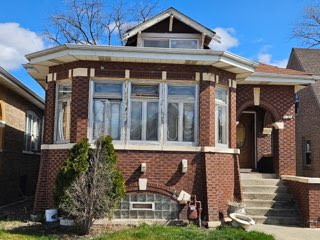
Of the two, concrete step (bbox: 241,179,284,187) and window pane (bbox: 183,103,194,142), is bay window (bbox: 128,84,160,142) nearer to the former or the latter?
window pane (bbox: 183,103,194,142)

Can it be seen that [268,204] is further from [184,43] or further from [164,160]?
[184,43]

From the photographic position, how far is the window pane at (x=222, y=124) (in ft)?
39.5

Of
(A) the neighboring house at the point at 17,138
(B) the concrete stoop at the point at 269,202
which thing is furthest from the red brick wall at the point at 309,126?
(A) the neighboring house at the point at 17,138

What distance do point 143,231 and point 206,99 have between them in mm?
4013

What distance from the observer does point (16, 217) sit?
1163 cm

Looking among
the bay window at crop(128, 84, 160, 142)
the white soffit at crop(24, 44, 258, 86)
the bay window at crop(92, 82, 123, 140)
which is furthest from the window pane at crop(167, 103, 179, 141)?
the bay window at crop(92, 82, 123, 140)

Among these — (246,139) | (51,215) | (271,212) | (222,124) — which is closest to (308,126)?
(246,139)

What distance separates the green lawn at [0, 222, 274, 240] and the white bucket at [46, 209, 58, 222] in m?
0.55

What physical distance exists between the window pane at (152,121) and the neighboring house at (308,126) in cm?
1280

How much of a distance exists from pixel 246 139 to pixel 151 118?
19.3 feet

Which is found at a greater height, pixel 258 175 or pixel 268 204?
pixel 258 175

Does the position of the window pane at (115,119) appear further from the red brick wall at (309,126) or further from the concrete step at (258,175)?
the red brick wall at (309,126)

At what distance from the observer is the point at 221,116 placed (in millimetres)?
12141

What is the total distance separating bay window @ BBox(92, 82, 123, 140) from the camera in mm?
11336
